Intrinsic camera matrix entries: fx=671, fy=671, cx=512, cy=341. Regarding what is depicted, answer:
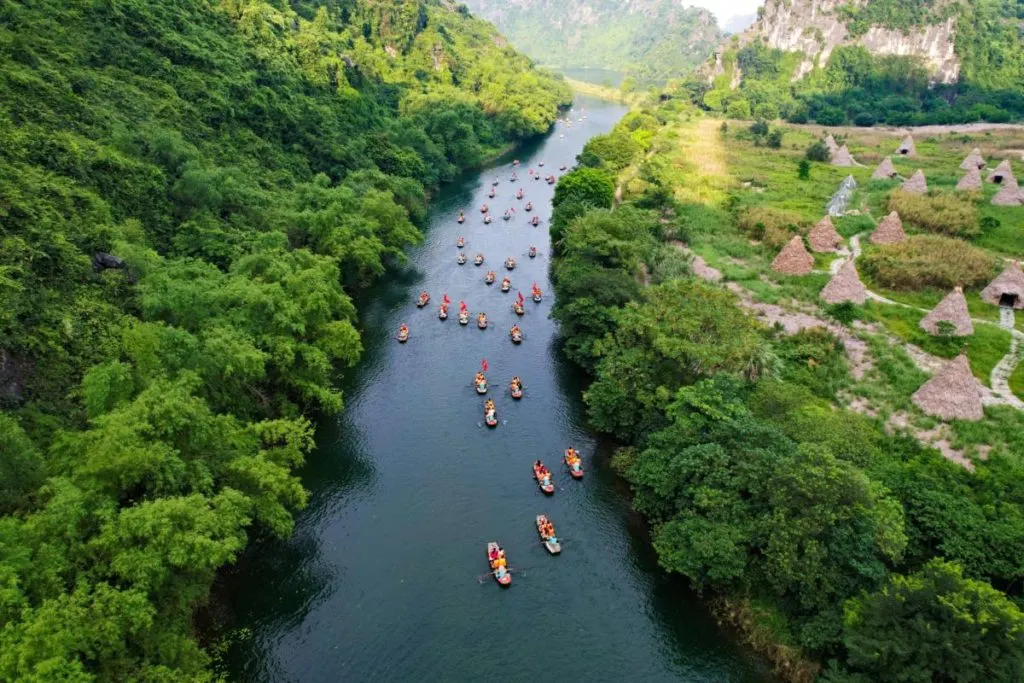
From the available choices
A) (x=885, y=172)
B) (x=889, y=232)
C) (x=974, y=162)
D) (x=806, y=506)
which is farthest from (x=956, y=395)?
(x=974, y=162)

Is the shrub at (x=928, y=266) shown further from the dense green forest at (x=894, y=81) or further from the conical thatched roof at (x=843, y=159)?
the dense green forest at (x=894, y=81)

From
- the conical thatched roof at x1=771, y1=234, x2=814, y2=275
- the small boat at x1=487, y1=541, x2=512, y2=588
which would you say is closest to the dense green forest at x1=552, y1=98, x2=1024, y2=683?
the small boat at x1=487, y1=541, x2=512, y2=588

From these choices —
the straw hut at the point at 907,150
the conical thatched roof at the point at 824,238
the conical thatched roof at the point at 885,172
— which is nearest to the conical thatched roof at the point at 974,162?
the conical thatched roof at the point at 885,172

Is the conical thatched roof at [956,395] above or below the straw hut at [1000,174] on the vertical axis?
below

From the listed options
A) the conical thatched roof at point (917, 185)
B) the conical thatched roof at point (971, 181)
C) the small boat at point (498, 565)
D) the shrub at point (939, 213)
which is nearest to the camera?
the small boat at point (498, 565)

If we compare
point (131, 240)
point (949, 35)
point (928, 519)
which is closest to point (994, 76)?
point (949, 35)

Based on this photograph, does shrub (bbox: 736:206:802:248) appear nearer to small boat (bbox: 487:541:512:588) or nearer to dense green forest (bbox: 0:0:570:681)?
dense green forest (bbox: 0:0:570:681)

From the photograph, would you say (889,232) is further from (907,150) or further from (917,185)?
(907,150)
